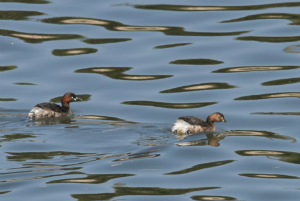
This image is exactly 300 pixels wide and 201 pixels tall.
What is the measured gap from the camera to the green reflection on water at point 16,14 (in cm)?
2192

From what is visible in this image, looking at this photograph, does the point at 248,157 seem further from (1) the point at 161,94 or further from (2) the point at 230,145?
(1) the point at 161,94

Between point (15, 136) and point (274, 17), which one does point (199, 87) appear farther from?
point (274, 17)

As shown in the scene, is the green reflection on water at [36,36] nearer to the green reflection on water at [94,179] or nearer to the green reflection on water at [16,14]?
the green reflection on water at [16,14]

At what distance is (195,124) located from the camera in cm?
1482

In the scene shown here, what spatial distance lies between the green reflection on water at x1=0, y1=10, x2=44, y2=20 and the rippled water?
0.03 m

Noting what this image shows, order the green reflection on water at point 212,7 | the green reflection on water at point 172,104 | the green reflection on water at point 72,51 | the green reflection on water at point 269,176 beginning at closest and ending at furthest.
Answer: the green reflection on water at point 269,176
the green reflection on water at point 172,104
the green reflection on water at point 72,51
the green reflection on water at point 212,7

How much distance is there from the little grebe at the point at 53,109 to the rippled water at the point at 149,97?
19cm

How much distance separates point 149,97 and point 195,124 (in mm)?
2418

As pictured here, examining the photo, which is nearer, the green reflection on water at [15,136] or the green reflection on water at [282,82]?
the green reflection on water at [15,136]

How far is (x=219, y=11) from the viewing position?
22.1m

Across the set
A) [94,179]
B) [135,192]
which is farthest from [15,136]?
[135,192]

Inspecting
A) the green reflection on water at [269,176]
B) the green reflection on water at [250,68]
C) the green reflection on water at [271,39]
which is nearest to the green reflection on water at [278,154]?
the green reflection on water at [269,176]

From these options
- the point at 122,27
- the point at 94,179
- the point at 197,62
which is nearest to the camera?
the point at 94,179

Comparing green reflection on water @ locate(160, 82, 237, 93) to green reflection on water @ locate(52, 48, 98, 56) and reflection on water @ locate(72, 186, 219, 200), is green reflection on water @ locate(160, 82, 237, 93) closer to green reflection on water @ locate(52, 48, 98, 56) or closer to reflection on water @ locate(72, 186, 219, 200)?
green reflection on water @ locate(52, 48, 98, 56)
